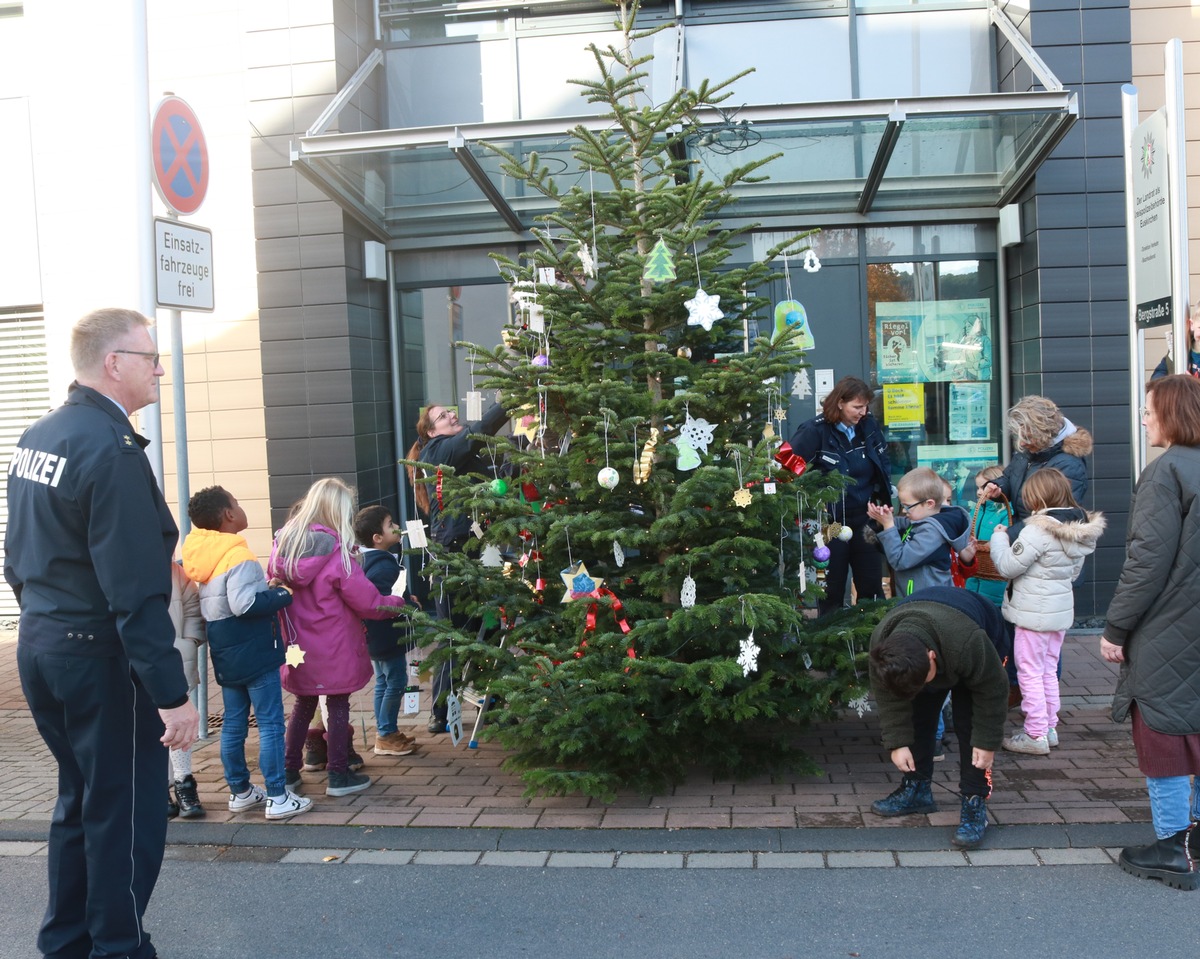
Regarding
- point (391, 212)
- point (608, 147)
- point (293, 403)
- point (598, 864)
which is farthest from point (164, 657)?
point (391, 212)

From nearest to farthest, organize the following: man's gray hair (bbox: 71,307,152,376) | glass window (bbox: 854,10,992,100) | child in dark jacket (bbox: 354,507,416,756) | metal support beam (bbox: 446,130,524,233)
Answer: man's gray hair (bbox: 71,307,152,376)
child in dark jacket (bbox: 354,507,416,756)
metal support beam (bbox: 446,130,524,233)
glass window (bbox: 854,10,992,100)

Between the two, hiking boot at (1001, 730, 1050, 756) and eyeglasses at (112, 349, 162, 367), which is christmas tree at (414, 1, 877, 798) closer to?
hiking boot at (1001, 730, 1050, 756)

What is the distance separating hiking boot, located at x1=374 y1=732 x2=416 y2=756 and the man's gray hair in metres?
2.96

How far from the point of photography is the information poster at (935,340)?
8.86 m

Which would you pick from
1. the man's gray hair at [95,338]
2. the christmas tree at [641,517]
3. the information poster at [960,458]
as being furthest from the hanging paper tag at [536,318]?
the information poster at [960,458]

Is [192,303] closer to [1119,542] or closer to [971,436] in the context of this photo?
[971,436]

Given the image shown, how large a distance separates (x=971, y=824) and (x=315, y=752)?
336cm

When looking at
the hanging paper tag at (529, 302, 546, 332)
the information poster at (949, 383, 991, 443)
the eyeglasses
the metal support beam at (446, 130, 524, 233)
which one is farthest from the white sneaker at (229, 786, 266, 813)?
the information poster at (949, 383, 991, 443)

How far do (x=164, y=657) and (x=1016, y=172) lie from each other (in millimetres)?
7222

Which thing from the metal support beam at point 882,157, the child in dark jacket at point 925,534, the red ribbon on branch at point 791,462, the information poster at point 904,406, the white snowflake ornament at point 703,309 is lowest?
the child in dark jacket at point 925,534

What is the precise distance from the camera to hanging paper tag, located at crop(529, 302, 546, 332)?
16.8 feet

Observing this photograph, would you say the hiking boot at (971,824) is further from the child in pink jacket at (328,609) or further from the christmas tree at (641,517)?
the child in pink jacket at (328,609)

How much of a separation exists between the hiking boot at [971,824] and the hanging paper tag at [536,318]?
282cm

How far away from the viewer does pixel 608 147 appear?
499cm
